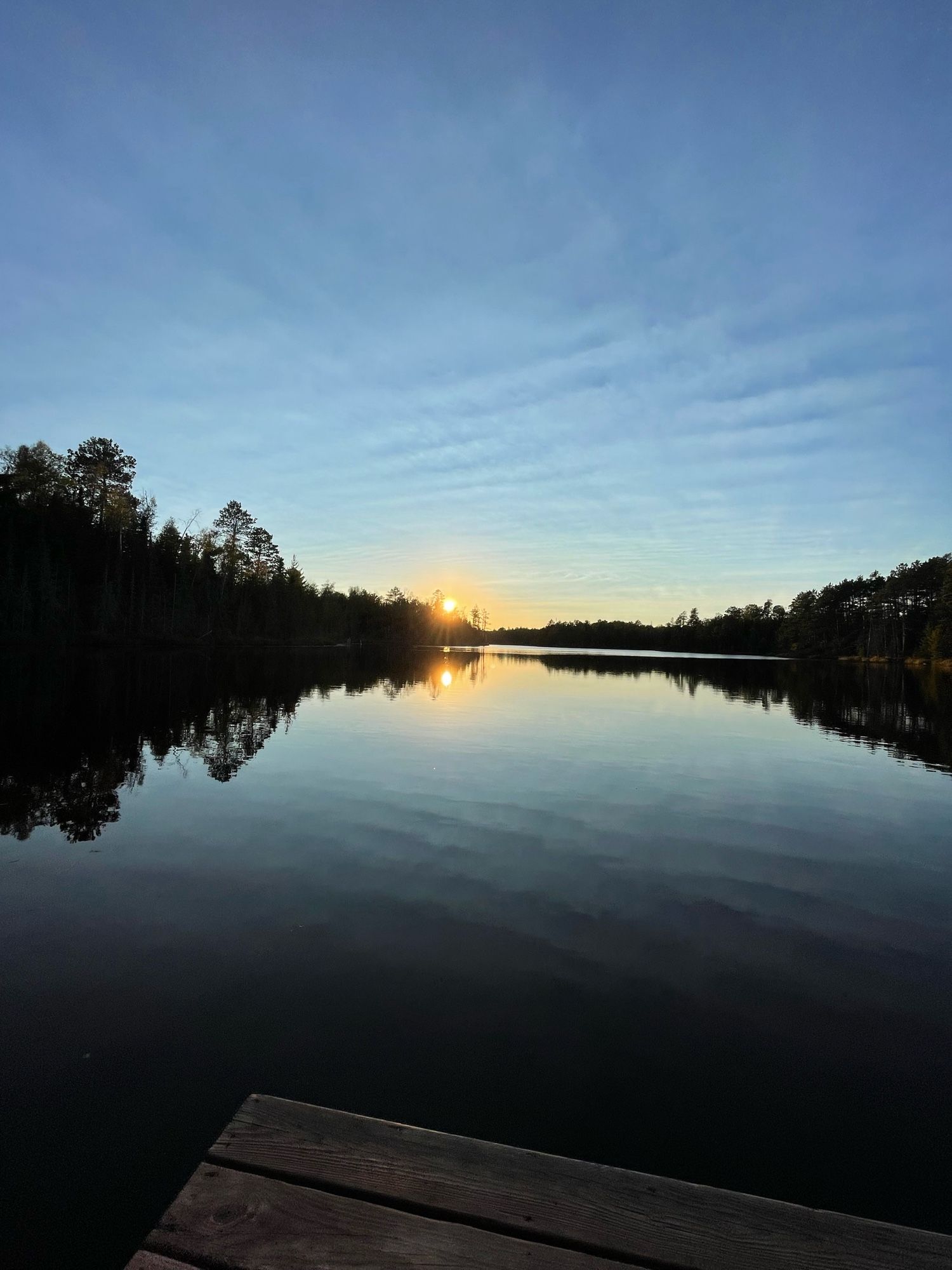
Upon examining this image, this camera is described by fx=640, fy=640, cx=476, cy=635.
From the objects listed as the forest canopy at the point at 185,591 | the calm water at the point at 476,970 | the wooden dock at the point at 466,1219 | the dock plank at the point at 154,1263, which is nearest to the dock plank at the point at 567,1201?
the wooden dock at the point at 466,1219

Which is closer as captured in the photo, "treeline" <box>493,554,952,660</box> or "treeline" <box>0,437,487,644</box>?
"treeline" <box>0,437,487,644</box>

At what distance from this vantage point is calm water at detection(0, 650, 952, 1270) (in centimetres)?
421

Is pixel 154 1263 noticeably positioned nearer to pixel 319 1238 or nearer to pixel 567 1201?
pixel 319 1238

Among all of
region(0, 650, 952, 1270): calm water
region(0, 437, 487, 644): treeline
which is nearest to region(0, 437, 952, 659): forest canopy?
region(0, 437, 487, 644): treeline

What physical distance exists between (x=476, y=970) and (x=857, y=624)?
16080 centimetres

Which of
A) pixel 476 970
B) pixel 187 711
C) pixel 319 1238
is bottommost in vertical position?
pixel 476 970

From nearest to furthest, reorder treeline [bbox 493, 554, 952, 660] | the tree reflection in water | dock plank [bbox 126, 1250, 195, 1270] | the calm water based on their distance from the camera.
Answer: dock plank [bbox 126, 1250, 195, 1270] < the calm water < the tree reflection in water < treeline [bbox 493, 554, 952, 660]

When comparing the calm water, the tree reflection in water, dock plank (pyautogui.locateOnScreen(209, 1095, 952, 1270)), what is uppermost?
dock plank (pyautogui.locateOnScreen(209, 1095, 952, 1270))

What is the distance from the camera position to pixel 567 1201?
2.71m

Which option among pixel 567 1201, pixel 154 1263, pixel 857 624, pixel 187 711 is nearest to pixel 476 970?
pixel 567 1201

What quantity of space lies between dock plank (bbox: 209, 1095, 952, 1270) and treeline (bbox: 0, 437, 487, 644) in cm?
6800

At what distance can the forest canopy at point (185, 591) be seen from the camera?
216 ft

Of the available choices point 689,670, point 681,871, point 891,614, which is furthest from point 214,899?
point 891,614

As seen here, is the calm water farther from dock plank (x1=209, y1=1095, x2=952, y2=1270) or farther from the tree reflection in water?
dock plank (x1=209, y1=1095, x2=952, y2=1270)
